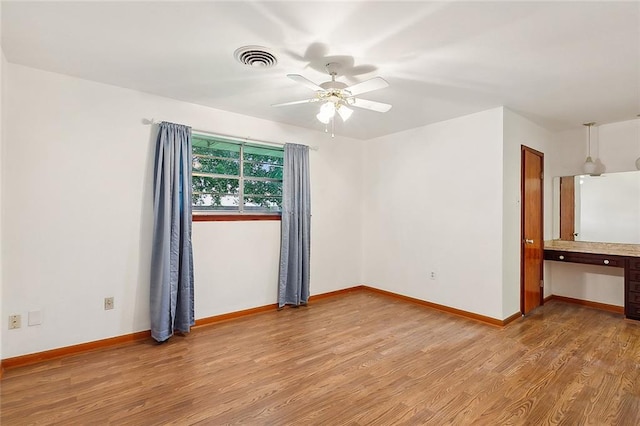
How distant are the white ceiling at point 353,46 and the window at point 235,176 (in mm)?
633

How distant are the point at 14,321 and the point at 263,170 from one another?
2.87 m

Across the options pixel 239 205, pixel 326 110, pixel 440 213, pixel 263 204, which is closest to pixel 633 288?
pixel 440 213

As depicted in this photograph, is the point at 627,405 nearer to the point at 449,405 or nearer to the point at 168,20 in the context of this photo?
the point at 449,405

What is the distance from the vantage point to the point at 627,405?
2.23m

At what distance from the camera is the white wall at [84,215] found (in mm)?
2730

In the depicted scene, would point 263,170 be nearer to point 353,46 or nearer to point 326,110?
point 326,110

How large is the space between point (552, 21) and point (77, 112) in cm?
386

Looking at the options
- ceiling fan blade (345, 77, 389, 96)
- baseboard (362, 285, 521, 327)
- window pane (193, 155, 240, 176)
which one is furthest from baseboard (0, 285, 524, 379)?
ceiling fan blade (345, 77, 389, 96)

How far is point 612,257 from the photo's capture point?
399 cm

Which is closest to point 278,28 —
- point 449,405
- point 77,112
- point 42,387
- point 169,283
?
point 77,112

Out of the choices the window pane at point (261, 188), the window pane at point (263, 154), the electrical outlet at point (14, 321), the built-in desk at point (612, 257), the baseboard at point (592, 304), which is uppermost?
the window pane at point (263, 154)

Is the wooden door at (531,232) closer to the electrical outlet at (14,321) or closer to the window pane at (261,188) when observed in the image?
the window pane at (261,188)

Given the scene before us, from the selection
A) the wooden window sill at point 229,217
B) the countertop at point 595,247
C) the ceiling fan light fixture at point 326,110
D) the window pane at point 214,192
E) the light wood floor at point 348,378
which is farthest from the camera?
the countertop at point 595,247

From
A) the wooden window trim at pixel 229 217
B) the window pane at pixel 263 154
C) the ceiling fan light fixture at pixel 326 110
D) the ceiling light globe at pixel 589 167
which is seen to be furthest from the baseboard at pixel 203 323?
the ceiling fan light fixture at pixel 326 110
